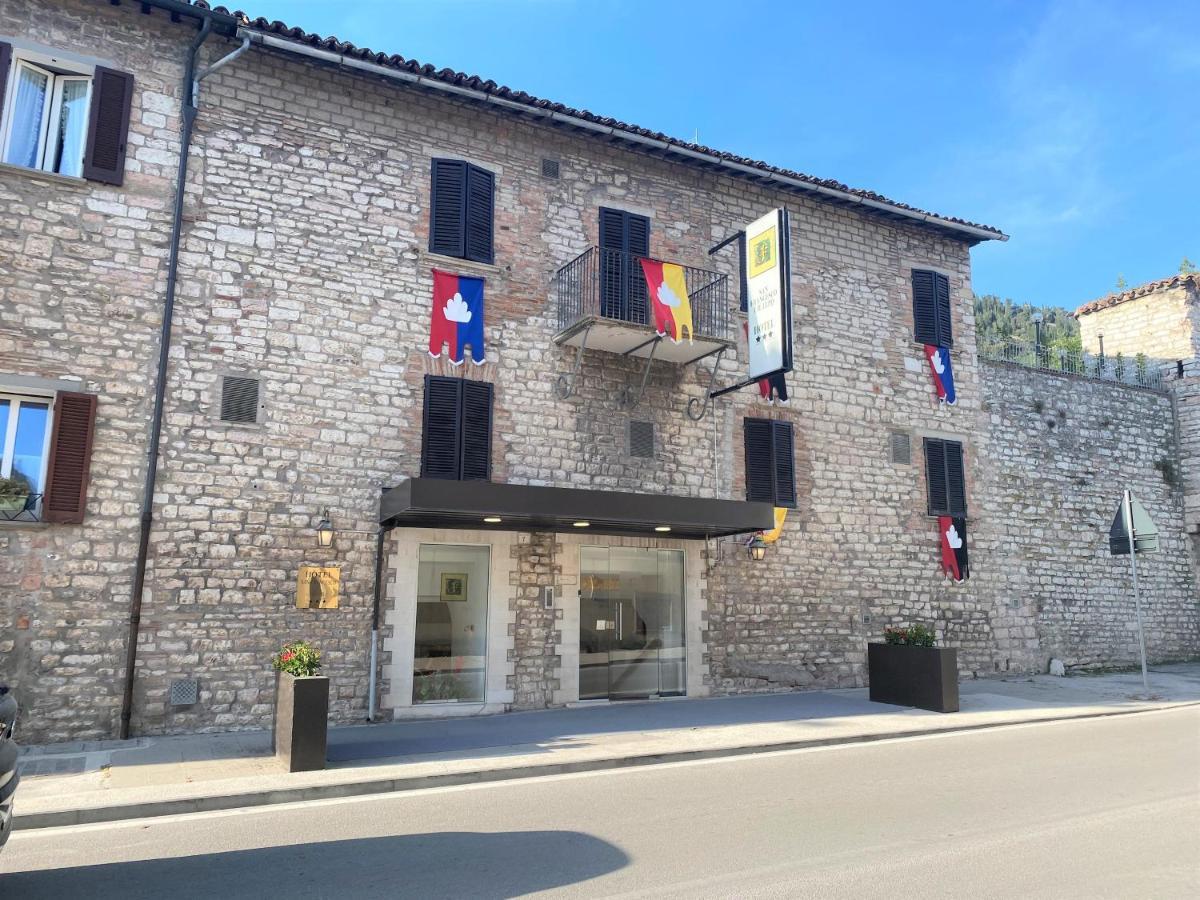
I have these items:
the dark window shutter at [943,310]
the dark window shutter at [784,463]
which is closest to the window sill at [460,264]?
the dark window shutter at [784,463]

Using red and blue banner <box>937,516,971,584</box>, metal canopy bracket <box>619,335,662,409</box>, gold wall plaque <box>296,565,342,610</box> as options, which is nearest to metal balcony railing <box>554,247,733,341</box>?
metal canopy bracket <box>619,335,662,409</box>

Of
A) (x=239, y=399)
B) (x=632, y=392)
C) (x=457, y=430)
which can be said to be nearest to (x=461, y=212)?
(x=457, y=430)

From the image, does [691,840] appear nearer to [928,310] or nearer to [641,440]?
[641,440]

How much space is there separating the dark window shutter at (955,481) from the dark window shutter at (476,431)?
9148mm

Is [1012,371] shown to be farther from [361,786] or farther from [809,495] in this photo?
[361,786]

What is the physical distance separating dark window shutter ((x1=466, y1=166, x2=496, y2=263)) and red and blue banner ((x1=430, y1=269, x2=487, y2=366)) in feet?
1.56

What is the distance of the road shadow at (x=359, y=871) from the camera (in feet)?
15.3

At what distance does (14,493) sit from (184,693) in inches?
117

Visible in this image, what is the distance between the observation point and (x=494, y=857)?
207 inches

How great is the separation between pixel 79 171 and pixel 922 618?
1475cm

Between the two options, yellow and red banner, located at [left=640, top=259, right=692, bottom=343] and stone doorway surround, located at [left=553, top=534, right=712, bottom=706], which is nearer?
stone doorway surround, located at [left=553, top=534, right=712, bottom=706]

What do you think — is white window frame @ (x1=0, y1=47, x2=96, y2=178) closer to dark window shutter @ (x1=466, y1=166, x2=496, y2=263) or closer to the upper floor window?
the upper floor window

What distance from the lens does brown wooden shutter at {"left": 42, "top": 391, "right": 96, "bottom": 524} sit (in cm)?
974

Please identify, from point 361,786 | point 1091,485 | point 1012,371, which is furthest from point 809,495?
point 361,786
